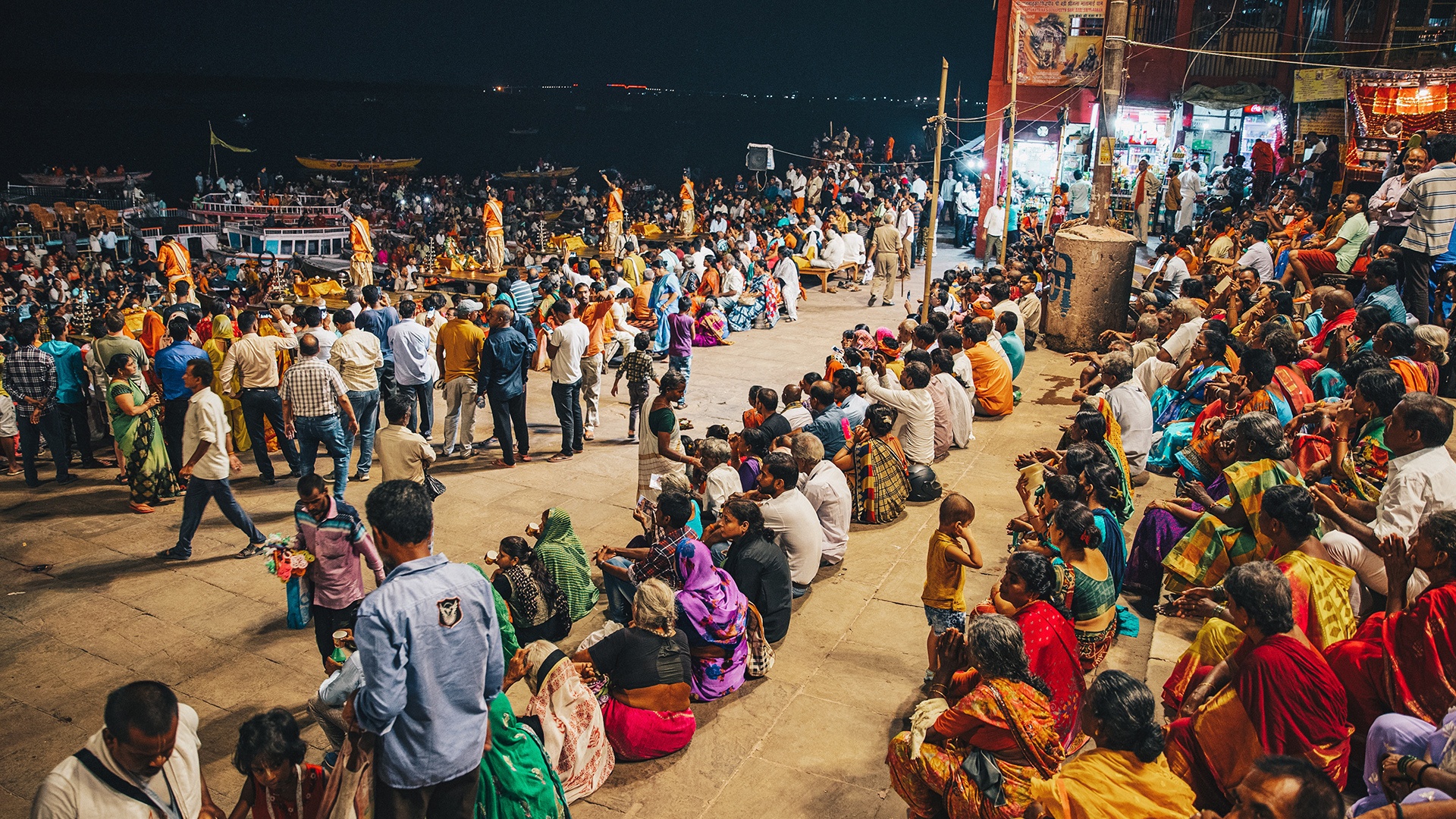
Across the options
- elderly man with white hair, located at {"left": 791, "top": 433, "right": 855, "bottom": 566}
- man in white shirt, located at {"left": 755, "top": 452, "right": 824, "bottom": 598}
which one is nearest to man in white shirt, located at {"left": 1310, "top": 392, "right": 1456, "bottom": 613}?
man in white shirt, located at {"left": 755, "top": 452, "right": 824, "bottom": 598}

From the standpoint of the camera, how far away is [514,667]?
4.05 metres

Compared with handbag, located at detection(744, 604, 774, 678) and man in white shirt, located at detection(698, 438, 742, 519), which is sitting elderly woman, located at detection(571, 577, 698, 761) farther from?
man in white shirt, located at detection(698, 438, 742, 519)

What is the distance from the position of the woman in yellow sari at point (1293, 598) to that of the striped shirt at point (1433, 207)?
16.3ft

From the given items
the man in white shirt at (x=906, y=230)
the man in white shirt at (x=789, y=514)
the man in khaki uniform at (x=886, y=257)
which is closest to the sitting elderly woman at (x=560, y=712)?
the man in white shirt at (x=789, y=514)

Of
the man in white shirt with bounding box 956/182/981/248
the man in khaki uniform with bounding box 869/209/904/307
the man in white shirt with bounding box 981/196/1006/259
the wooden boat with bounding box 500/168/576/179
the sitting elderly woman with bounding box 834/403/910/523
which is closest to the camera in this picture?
the sitting elderly woman with bounding box 834/403/910/523

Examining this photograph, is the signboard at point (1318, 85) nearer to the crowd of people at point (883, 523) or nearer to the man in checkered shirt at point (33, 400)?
the crowd of people at point (883, 523)

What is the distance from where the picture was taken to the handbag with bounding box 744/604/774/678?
5102 mm

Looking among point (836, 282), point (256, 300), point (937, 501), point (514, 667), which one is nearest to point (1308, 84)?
point (836, 282)

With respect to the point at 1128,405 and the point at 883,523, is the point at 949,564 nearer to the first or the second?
the point at 883,523

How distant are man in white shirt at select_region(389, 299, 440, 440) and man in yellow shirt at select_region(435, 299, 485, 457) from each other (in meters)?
0.17

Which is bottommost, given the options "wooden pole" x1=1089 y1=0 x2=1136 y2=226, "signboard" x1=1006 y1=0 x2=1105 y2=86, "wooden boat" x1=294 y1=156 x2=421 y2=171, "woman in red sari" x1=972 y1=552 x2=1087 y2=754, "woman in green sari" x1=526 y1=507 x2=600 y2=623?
"woman in green sari" x1=526 y1=507 x2=600 y2=623

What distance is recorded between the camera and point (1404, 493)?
4.28 meters

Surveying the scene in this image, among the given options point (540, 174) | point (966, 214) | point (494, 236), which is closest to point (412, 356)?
point (494, 236)

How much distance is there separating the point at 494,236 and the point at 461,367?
10682 millimetres
